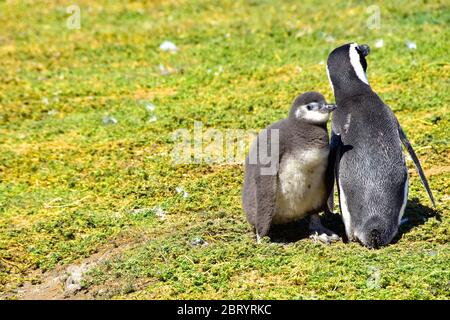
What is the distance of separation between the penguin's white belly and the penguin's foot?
11 cm

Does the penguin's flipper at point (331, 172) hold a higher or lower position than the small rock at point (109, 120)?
higher

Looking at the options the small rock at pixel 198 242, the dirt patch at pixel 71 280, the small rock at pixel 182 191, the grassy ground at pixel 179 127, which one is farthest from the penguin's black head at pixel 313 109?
the small rock at pixel 182 191

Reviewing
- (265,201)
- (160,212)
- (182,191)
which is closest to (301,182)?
(265,201)

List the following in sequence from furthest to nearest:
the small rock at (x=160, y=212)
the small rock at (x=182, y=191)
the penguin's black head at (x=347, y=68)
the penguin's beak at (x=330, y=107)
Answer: the small rock at (x=182, y=191) → the small rock at (x=160, y=212) → the penguin's black head at (x=347, y=68) → the penguin's beak at (x=330, y=107)

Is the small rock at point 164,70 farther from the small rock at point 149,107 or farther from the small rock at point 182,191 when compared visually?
the small rock at point 182,191

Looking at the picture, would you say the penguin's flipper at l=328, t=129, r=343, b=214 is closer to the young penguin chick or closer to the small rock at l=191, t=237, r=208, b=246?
the young penguin chick

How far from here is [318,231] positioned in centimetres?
655

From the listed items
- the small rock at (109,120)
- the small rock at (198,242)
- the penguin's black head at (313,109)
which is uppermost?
the penguin's black head at (313,109)

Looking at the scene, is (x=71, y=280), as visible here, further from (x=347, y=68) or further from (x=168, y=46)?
(x=168, y=46)

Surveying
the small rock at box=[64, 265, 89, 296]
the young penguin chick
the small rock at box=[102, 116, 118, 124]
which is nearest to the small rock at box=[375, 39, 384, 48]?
the small rock at box=[102, 116, 118, 124]

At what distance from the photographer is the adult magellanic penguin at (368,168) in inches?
246

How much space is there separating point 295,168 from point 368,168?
0.54 m

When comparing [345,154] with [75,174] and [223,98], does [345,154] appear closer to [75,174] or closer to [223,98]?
[75,174]

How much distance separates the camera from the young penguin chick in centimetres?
630
